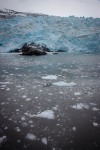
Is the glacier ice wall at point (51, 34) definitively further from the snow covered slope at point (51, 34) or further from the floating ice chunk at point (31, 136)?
the floating ice chunk at point (31, 136)

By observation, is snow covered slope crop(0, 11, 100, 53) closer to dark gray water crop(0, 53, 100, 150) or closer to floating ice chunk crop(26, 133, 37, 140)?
dark gray water crop(0, 53, 100, 150)

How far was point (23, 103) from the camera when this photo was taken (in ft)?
7.52

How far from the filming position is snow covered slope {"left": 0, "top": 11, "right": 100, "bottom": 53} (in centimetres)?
1517

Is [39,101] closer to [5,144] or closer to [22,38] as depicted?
[5,144]

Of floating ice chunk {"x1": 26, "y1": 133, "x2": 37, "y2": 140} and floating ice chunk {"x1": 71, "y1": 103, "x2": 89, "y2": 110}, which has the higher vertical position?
floating ice chunk {"x1": 26, "y1": 133, "x2": 37, "y2": 140}

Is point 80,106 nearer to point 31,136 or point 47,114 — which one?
point 47,114

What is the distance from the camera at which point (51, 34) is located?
15.6 meters

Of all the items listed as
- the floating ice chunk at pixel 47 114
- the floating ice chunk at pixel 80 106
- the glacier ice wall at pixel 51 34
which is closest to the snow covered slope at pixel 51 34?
the glacier ice wall at pixel 51 34

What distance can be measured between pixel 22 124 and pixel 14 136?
22cm

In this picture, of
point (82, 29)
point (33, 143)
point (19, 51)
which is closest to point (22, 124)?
point (33, 143)

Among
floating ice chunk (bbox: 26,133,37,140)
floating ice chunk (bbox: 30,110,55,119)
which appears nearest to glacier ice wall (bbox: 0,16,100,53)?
floating ice chunk (bbox: 30,110,55,119)

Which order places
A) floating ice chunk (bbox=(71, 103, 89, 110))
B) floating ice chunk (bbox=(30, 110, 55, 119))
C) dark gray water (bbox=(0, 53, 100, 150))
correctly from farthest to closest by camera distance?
floating ice chunk (bbox=(71, 103, 89, 110)), floating ice chunk (bbox=(30, 110, 55, 119)), dark gray water (bbox=(0, 53, 100, 150))

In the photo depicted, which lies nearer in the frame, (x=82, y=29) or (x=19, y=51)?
(x=19, y=51)

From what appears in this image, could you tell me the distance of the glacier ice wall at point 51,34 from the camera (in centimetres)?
1517
